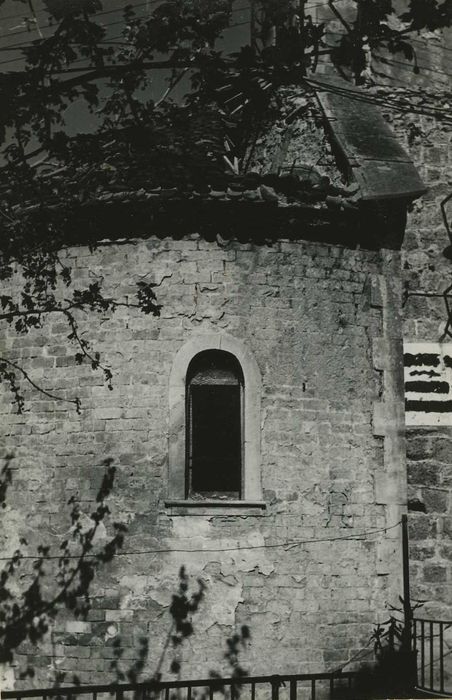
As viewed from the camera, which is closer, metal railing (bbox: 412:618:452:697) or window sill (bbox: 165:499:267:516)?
window sill (bbox: 165:499:267:516)

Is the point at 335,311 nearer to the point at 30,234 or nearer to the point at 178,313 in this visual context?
the point at 178,313

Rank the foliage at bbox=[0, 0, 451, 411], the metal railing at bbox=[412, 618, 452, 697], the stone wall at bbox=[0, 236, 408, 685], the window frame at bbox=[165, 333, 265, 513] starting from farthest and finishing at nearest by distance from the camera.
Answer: the metal railing at bbox=[412, 618, 452, 697] < the window frame at bbox=[165, 333, 265, 513] < the stone wall at bbox=[0, 236, 408, 685] < the foliage at bbox=[0, 0, 451, 411]

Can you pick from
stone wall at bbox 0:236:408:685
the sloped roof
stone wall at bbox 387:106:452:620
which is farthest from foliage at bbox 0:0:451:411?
stone wall at bbox 387:106:452:620

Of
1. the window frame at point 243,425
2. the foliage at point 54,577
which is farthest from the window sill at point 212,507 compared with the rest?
the foliage at point 54,577

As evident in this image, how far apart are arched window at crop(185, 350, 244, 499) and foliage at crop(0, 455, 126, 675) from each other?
0.81 metres

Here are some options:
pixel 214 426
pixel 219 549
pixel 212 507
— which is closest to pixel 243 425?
pixel 214 426

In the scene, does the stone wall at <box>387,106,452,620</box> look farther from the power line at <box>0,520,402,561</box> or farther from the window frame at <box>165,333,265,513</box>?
the window frame at <box>165,333,265,513</box>

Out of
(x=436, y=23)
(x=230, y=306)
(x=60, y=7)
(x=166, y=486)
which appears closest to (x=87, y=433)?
(x=166, y=486)

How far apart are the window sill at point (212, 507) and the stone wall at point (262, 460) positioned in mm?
50

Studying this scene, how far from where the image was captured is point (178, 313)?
9.30 metres

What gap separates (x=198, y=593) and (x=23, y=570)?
1.71 meters

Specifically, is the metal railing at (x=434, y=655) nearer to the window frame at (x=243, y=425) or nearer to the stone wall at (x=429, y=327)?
the stone wall at (x=429, y=327)

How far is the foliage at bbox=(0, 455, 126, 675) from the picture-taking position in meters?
8.97

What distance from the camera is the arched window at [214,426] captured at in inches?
360
